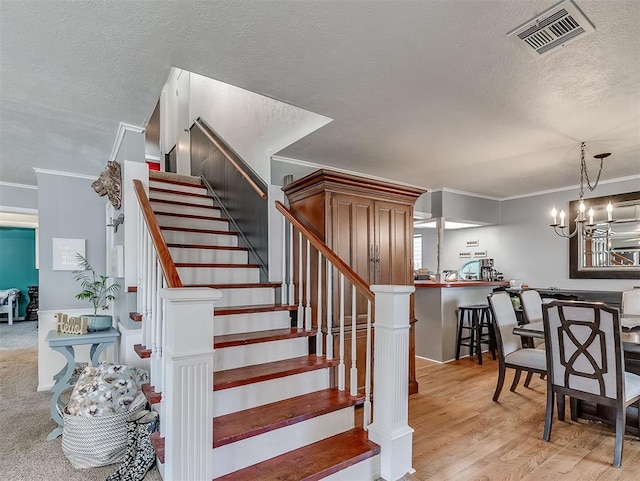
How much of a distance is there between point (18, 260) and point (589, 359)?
1199 cm

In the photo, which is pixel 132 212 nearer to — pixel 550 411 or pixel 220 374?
pixel 220 374

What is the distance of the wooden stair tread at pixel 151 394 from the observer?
2.06 meters

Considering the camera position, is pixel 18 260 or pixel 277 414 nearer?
pixel 277 414

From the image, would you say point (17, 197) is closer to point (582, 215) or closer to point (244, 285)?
point (244, 285)

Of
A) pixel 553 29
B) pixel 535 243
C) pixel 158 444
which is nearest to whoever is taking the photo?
pixel 553 29

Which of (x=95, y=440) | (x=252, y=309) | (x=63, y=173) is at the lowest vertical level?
(x=95, y=440)

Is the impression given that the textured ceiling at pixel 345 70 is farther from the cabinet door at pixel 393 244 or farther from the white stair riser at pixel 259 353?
the white stair riser at pixel 259 353

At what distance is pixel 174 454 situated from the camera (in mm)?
1576

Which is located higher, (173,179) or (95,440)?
(173,179)

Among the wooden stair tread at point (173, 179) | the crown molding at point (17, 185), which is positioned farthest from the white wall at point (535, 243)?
the crown molding at point (17, 185)

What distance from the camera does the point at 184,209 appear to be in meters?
4.10

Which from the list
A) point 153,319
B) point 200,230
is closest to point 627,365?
point 153,319

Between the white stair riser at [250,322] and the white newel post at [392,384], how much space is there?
106 centimetres

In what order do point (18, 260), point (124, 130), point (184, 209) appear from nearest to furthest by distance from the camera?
point (124, 130) → point (184, 209) → point (18, 260)
